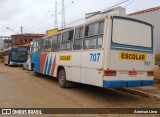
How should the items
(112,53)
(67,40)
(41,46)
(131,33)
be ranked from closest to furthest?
(112,53), (131,33), (67,40), (41,46)

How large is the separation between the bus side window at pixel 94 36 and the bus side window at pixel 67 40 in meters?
1.66

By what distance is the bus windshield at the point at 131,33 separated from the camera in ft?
32.6

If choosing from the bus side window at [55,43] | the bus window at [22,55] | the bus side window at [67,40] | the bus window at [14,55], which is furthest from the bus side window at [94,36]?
the bus window at [14,55]

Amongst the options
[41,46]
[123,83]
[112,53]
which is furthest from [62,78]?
[41,46]

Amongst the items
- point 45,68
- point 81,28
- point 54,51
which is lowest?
point 45,68

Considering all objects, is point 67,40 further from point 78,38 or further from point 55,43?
point 55,43

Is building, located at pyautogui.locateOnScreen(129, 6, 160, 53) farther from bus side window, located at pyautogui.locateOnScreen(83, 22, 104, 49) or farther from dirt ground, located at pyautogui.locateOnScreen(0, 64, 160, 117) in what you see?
bus side window, located at pyautogui.locateOnScreen(83, 22, 104, 49)

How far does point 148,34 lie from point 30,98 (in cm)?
540

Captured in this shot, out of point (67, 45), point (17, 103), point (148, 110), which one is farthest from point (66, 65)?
point (148, 110)

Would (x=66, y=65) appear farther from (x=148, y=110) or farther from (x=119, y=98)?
(x=148, y=110)

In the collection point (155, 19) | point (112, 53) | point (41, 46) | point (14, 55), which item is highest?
point (155, 19)

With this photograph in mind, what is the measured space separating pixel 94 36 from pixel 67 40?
9.70 feet

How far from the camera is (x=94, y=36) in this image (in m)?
10.5

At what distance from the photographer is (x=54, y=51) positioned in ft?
49.3
